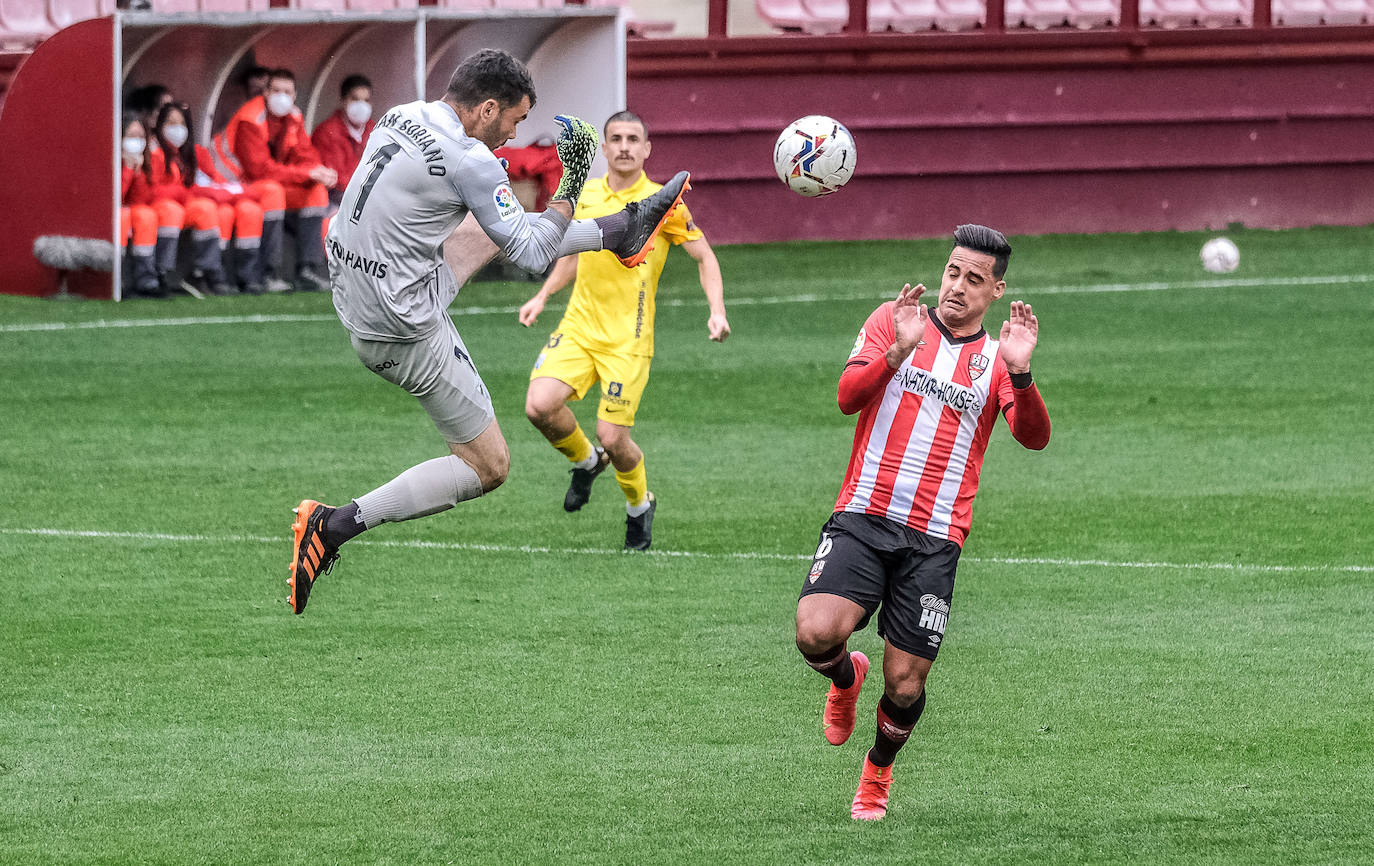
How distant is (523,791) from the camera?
21.4 ft

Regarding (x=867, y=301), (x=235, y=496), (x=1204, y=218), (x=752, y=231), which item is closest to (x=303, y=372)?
(x=235, y=496)

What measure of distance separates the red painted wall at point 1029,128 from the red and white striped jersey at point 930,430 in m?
15.2

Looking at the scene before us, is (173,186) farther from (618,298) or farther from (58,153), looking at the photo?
(618,298)

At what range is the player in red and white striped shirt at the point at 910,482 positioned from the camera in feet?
20.3

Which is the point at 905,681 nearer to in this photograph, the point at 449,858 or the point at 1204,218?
the point at 449,858

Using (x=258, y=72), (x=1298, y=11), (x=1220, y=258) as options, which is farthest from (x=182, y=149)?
(x=1298, y=11)

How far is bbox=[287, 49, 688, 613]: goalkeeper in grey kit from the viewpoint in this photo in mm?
7113

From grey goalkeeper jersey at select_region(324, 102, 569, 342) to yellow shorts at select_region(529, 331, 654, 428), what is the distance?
2727 millimetres

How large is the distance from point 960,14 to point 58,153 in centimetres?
1218

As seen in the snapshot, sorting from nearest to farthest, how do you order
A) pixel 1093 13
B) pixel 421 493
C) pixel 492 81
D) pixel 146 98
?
pixel 492 81, pixel 421 493, pixel 146 98, pixel 1093 13

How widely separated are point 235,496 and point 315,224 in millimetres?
8535

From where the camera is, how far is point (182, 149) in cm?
1858

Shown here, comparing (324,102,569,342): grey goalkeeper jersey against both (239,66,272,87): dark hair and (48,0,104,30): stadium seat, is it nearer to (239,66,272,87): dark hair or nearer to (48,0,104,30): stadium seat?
(239,66,272,87): dark hair

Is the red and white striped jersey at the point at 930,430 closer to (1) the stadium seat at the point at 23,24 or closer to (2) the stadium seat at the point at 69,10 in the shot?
(1) the stadium seat at the point at 23,24
